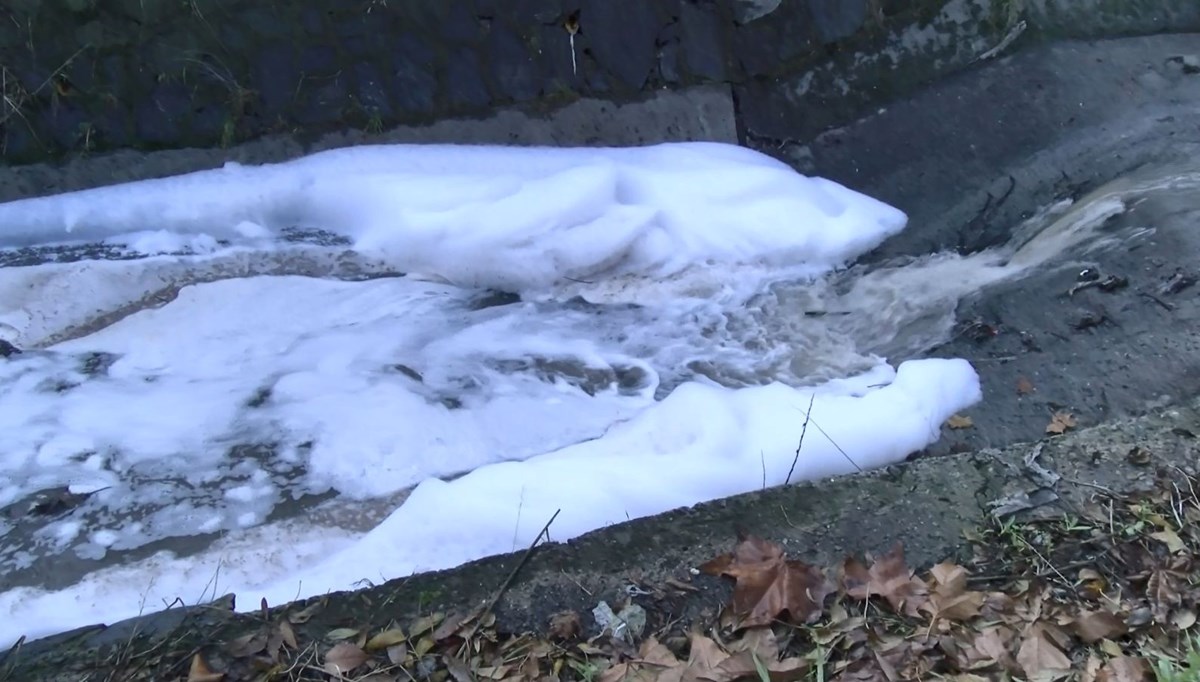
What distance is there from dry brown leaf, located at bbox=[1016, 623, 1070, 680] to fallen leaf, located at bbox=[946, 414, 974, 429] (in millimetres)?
1149

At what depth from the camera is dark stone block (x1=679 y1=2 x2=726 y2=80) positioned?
448cm

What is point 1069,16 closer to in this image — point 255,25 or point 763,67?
point 763,67

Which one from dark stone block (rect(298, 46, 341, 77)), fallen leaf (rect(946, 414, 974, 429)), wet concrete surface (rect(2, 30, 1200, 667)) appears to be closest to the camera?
wet concrete surface (rect(2, 30, 1200, 667))

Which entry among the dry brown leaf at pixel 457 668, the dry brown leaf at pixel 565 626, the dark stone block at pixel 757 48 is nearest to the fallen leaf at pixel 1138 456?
the dry brown leaf at pixel 565 626

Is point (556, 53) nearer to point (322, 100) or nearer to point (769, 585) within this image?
point (322, 100)

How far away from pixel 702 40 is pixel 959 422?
232 cm

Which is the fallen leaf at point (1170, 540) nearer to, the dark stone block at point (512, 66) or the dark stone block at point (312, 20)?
the dark stone block at point (512, 66)

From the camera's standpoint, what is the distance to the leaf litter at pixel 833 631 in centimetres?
200

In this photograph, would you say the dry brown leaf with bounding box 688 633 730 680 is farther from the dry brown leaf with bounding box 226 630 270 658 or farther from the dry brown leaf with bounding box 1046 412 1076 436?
the dry brown leaf with bounding box 1046 412 1076 436

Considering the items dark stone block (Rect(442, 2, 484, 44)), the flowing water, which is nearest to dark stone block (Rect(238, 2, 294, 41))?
dark stone block (Rect(442, 2, 484, 44))

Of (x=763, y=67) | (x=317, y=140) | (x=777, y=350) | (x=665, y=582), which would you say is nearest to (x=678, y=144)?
(x=763, y=67)

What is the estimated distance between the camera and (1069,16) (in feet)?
15.4

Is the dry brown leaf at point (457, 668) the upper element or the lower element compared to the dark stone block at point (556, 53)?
lower

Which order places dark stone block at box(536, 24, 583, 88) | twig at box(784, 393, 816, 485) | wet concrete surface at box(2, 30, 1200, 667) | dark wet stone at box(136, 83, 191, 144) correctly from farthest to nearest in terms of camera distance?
dark stone block at box(536, 24, 583, 88) < dark wet stone at box(136, 83, 191, 144) < twig at box(784, 393, 816, 485) < wet concrete surface at box(2, 30, 1200, 667)
